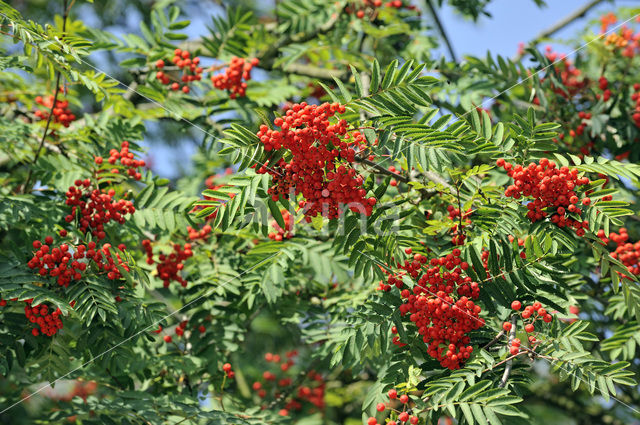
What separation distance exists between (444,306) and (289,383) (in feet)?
8.69

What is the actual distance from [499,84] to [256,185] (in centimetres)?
254

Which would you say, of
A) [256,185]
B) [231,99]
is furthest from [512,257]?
[231,99]

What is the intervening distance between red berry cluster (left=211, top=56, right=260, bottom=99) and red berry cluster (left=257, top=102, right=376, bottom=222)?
1.79 metres

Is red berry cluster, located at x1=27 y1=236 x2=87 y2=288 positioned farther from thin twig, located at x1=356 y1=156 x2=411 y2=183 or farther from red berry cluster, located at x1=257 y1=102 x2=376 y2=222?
thin twig, located at x1=356 y1=156 x2=411 y2=183

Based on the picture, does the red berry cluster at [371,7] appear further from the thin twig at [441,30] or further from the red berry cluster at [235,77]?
the red berry cluster at [235,77]

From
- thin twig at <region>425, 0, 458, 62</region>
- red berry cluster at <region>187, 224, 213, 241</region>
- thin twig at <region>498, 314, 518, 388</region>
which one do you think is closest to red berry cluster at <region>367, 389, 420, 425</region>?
thin twig at <region>498, 314, 518, 388</region>

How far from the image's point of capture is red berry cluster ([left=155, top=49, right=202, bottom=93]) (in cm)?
422

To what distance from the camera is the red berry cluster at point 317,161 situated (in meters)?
2.43

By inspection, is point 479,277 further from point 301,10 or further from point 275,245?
point 301,10

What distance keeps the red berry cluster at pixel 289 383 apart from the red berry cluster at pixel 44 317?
7.48 feet

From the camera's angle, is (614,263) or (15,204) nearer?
(614,263)

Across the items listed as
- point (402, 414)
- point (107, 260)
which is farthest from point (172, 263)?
point (402, 414)

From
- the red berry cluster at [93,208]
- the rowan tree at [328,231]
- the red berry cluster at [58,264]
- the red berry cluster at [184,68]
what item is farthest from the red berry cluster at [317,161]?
the red berry cluster at [184,68]

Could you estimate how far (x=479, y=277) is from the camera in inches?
108
